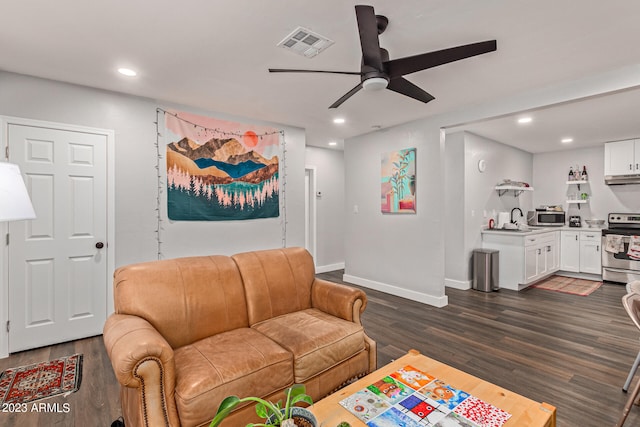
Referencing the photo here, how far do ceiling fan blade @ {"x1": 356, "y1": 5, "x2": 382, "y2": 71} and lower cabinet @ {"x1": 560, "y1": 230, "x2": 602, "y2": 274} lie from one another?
590 centimetres

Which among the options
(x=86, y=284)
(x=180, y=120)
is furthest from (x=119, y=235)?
(x=180, y=120)

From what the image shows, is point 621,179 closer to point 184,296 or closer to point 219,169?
point 219,169

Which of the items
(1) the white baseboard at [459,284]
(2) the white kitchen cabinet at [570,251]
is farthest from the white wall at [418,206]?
(2) the white kitchen cabinet at [570,251]

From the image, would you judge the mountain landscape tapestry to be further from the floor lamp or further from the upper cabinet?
the upper cabinet

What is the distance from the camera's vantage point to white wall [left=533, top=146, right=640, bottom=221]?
5.70m

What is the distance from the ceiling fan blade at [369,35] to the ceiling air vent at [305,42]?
536mm

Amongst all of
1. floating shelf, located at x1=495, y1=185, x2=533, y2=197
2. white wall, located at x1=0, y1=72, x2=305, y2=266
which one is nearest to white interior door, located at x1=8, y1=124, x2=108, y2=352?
white wall, located at x1=0, y1=72, x2=305, y2=266

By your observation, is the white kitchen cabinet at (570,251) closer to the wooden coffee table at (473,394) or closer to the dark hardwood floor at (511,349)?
the dark hardwood floor at (511,349)

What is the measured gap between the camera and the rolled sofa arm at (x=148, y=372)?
1396mm

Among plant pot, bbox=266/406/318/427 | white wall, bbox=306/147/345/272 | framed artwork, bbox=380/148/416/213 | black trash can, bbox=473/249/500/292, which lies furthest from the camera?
white wall, bbox=306/147/345/272

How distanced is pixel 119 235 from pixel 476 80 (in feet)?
12.8

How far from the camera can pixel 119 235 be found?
Answer: 3277 mm

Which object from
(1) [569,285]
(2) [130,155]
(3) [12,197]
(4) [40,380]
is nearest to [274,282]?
A: (3) [12,197]

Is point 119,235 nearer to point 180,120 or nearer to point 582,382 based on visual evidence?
point 180,120
